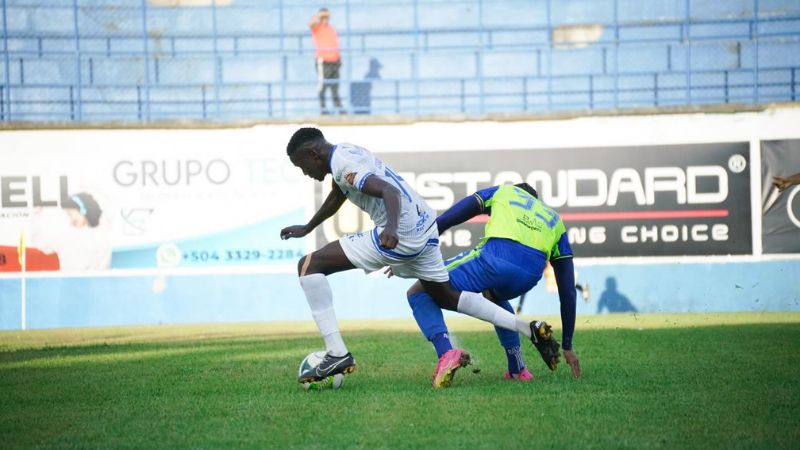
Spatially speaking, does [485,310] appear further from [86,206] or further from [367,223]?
[86,206]

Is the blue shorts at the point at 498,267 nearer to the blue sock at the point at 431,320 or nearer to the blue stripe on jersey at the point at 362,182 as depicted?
the blue sock at the point at 431,320

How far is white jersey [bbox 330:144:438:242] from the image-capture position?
22.6 feet

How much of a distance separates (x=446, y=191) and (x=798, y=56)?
7524mm

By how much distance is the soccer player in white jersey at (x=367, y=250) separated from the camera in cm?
696

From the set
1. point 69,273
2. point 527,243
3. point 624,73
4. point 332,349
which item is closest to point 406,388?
point 332,349

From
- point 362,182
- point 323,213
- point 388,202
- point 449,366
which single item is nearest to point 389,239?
point 388,202

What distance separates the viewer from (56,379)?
830 cm

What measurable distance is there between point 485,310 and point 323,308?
3.60 ft

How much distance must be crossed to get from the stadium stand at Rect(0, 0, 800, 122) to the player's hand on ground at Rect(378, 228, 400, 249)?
14152 mm

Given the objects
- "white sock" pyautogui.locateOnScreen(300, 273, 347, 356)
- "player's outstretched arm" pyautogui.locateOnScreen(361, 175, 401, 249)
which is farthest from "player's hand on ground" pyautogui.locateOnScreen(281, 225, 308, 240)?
"player's outstretched arm" pyautogui.locateOnScreen(361, 175, 401, 249)

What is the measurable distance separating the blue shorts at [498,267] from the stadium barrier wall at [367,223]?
10.9m

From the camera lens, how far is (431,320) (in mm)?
7461

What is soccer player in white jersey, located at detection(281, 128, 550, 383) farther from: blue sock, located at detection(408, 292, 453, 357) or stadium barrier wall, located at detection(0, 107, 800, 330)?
stadium barrier wall, located at detection(0, 107, 800, 330)

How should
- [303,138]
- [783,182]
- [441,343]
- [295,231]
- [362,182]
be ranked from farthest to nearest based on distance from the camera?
[783,182] → [295,231] → [441,343] → [303,138] → [362,182]
